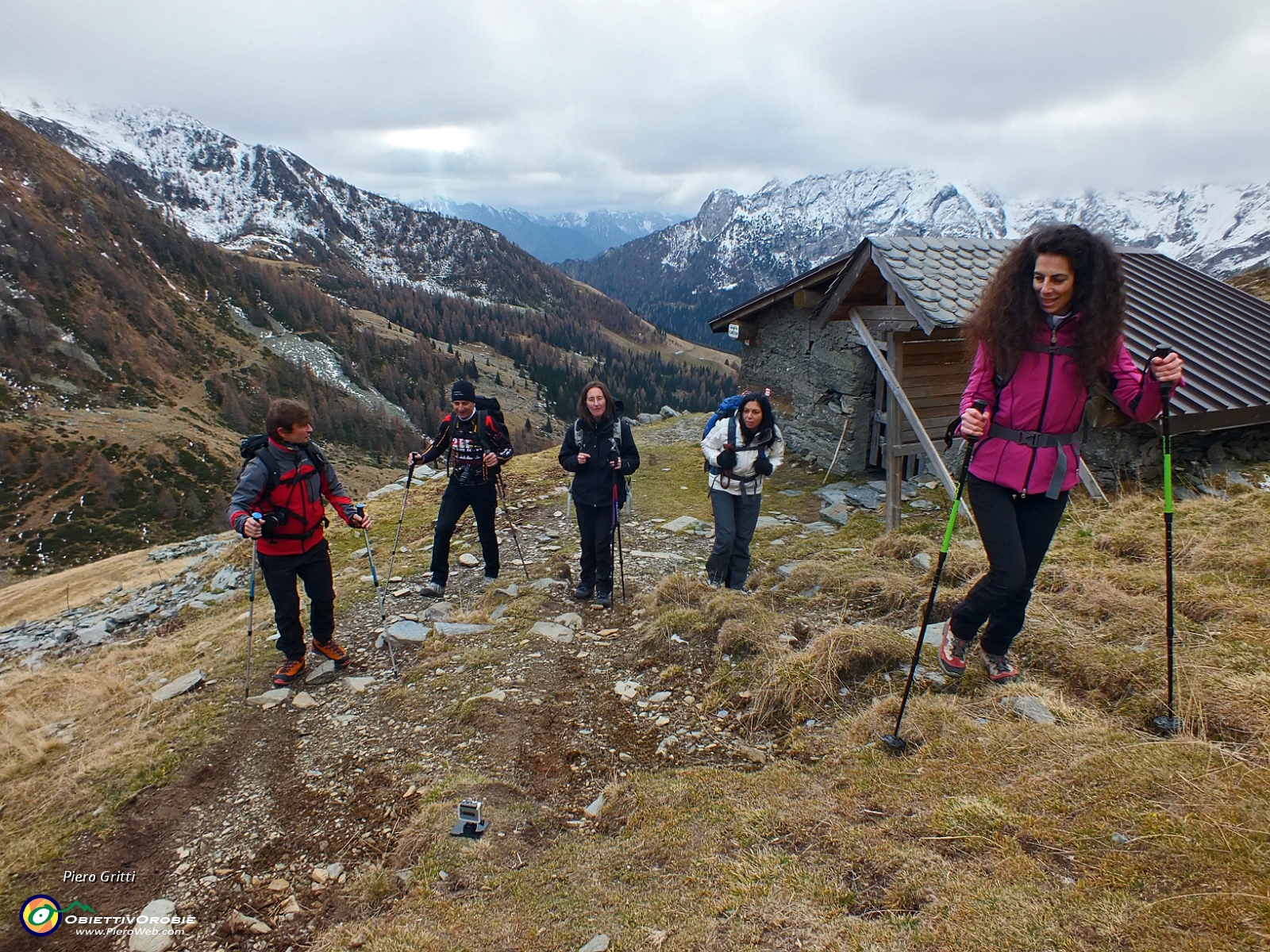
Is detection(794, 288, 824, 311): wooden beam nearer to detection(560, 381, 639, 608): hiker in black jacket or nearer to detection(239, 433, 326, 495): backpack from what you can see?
detection(560, 381, 639, 608): hiker in black jacket

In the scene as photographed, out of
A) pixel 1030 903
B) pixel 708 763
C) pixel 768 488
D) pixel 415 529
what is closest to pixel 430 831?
pixel 708 763

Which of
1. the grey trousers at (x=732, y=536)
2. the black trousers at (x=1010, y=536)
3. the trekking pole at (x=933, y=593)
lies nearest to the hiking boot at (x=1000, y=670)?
the black trousers at (x=1010, y=536)

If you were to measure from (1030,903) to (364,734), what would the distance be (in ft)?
15.2

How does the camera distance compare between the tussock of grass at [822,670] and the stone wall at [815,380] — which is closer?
the tussock of grass at [822,670]

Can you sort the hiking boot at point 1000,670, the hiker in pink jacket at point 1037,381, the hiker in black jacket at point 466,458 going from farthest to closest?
the hiker in black jacket at point 466,458
the hiking boot at point 1000,670
the hiker in pink jacket at point 1037,381

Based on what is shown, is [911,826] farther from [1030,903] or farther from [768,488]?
[768,488]

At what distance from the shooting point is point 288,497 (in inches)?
225

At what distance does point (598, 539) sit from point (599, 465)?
0.88m

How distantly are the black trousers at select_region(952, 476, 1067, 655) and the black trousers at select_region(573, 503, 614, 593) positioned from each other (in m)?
4.20

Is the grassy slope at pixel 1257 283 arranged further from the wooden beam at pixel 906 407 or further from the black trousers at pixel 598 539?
the black trousers at pixel 598 539

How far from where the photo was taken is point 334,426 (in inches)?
4476

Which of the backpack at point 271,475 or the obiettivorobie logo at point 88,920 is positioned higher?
the backpack at point 271,475

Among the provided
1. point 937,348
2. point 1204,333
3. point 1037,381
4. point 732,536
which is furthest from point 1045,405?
point 1204,333

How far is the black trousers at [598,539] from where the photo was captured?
24.2 feet
